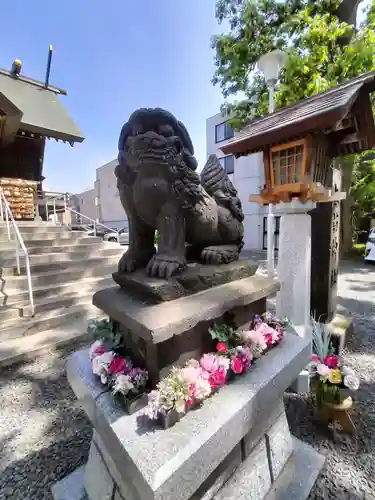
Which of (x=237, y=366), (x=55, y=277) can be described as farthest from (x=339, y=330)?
(x=55, y=277)

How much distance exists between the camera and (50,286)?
421 centimetres

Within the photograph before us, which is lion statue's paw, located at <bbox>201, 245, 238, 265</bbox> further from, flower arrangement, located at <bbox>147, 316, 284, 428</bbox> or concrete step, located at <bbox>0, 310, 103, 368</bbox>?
concrete step, located at <bbox>0, 310, 103, 368</bbox>

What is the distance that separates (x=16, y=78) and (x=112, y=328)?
9.60 meters

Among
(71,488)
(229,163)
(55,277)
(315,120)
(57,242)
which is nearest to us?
(71,488)

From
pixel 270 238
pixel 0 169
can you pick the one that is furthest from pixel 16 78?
pixel 270 238

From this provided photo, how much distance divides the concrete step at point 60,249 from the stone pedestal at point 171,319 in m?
3.70

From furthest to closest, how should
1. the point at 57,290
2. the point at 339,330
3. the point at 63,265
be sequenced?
1. the point at 63,265
2. the point at 57,290
3. the point at 339,330

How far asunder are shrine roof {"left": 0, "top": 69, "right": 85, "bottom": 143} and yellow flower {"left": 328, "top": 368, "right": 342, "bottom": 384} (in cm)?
752

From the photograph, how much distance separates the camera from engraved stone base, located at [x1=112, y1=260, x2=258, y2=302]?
1.29 metres

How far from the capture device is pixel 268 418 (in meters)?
1.56

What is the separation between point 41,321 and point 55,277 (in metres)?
1.14

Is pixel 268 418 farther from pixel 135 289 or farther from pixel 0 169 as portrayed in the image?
pixel 0 169

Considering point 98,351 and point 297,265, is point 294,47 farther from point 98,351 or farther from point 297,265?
point 98,351

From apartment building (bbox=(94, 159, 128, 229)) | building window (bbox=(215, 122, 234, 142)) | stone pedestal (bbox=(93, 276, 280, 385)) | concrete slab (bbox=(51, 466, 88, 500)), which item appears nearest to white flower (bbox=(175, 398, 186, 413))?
stone pedestal (bbox=(93, 276, 280, 385))
